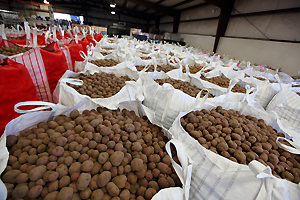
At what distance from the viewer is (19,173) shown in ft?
1.55

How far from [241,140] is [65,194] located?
81 centimetres

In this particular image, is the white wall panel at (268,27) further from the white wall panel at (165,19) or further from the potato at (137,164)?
the white wall panel at (165,19)

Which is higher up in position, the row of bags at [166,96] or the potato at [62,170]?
the row of bags at [166,96]

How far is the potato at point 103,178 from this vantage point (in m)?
0.49

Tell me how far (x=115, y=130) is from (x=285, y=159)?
0.81 m

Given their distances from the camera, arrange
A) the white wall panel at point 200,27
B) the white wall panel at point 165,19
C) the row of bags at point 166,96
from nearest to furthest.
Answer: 1. the row of bags at point 166,96
2. the white wall panel at point 200,27
3. the white wall panel at point 165,19

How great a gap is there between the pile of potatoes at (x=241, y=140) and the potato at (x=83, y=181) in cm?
51

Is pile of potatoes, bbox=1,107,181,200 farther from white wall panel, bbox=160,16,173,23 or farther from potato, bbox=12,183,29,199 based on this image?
white wall panel, bbox=160,16,173,23

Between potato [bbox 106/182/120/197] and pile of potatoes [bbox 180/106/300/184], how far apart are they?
1.38 feet

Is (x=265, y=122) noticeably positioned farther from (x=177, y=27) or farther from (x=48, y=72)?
(x=177, y=27)

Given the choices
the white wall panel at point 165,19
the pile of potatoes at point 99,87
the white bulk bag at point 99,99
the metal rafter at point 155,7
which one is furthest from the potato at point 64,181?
the white wall panel at point 165,19

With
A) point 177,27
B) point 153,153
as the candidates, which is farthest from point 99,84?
point 177,27

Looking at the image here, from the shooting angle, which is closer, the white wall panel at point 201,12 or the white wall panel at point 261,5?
the white wall panel at point 261,5

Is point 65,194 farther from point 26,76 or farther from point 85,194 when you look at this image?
point 26,76
